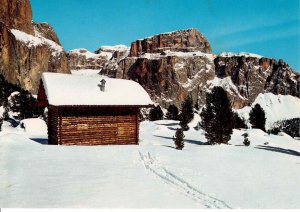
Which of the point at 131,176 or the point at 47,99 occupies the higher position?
the point at 47,99

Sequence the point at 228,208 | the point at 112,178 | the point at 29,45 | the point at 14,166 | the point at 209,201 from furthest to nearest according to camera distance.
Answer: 1. the point at 29,45
2. the point at 14,166
3. the point at 112,178
4. the point at 209,201
5. the point at 228,208

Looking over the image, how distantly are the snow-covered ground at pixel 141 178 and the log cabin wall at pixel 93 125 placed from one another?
2513 mm

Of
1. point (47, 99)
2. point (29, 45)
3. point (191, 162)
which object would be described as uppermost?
point (29, 45)

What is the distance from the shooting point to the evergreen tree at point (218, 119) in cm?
2803

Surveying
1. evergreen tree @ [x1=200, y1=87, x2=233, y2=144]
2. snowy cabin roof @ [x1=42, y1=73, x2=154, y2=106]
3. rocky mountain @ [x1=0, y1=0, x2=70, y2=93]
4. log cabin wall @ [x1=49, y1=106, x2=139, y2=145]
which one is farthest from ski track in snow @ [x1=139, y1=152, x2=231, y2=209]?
rocky mountain @ [x1=0, y1=0, x2=70, y2=93]

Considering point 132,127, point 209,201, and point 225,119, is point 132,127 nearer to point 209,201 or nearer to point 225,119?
point 225,119

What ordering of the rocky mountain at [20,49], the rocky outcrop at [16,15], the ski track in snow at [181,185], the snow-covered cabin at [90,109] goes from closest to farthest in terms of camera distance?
the ski track in snow at [181,185], the snow-covered cabin at [90,109], the rocky mountain at [20,49], the rocky outcrop at [16,15]

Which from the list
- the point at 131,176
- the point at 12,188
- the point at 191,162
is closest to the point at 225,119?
the point at 191,162

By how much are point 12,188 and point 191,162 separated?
28.1 feet

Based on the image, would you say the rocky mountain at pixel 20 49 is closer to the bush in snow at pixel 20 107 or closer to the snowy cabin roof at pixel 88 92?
the bush in snow at pixel 20 107

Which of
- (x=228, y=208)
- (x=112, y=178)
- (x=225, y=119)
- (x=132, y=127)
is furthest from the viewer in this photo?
(x=225, y=119)

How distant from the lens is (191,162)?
17.8 m

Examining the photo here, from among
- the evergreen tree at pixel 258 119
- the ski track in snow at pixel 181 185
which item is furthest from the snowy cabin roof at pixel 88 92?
the evergreen tree at pixel 258 119

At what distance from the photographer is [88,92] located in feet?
75.8
